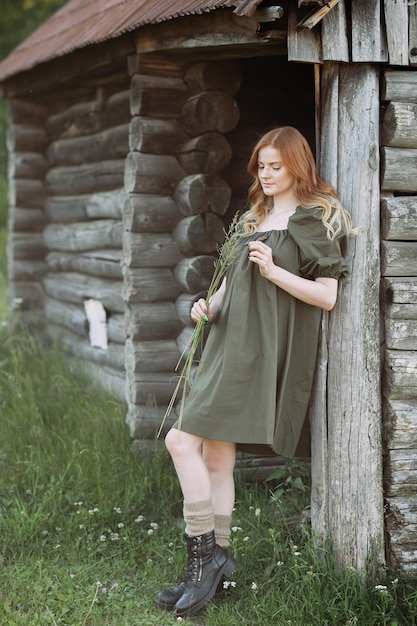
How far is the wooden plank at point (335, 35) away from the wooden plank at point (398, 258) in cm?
88

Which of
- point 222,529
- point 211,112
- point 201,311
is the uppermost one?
point 211,112

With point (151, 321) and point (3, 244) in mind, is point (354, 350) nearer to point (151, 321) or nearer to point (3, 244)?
point (151, 321)

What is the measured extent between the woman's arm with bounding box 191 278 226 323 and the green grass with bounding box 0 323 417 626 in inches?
44.3

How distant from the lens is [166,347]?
590 centimetres

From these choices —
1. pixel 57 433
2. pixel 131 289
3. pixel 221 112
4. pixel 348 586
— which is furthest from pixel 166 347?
pixel 348 586

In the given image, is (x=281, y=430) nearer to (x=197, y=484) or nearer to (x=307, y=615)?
(x=197, y=484)

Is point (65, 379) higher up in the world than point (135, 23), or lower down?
lower down

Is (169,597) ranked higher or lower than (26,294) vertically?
lower

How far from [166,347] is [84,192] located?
211 cm

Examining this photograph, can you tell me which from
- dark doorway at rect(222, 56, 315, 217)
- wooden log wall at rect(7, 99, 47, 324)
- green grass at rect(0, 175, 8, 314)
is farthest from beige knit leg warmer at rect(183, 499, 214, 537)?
green grass at rect(0, 175, 8, 314)

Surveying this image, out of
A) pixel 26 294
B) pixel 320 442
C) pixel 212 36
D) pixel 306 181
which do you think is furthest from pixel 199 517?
pixel 26 294

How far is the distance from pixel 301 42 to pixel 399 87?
51 cm

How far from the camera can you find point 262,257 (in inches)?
151

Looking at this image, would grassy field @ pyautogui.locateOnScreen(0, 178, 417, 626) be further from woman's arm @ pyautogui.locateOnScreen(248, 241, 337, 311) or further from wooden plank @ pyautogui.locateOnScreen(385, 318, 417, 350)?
woman's arm @ pyautogui.locateOnScreen(248, 241, 337, 311)
